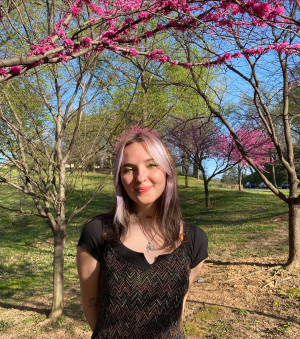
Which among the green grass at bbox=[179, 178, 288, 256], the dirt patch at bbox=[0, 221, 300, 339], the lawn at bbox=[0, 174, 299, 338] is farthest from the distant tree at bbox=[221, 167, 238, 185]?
the dirt patch at bbox=[0, 221, 300, 339]

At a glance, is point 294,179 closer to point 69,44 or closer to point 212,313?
point 212,313

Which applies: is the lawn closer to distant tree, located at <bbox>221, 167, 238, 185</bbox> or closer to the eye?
the eye

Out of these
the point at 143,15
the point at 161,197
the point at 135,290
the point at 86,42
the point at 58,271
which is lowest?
the point at 58,271

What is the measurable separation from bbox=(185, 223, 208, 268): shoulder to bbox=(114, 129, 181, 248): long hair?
2.9 inches

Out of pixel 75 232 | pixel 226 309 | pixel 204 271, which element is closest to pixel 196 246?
pixel 226 309

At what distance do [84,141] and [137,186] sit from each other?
365 centimetres

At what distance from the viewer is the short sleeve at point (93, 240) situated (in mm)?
1334

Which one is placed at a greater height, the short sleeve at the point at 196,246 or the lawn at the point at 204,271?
the short sleeve at the point at 196,246

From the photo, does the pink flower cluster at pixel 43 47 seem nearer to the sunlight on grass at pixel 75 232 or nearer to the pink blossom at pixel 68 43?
the pink blossom at pixel 68 43

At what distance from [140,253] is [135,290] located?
0.53 feet

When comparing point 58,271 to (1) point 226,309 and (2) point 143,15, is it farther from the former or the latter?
(2) point 143,15

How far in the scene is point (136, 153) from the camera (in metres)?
1.34

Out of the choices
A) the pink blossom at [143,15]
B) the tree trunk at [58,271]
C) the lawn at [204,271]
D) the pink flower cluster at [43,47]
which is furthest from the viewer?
the tree trunk at [58,271]

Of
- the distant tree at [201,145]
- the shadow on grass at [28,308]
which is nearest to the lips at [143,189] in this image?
the shadow on grass at [28,308]
